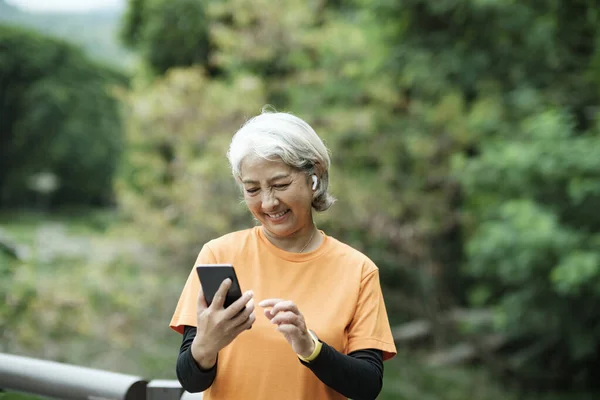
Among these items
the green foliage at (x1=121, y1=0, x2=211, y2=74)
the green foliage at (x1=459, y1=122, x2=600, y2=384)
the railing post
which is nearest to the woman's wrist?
the railing post

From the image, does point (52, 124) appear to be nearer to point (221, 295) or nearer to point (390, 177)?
point (390, 177)

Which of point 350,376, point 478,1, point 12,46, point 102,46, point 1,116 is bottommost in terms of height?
point 350,376

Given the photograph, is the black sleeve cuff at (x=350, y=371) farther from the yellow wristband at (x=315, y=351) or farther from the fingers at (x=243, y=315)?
the fingers at (x=243, y=315)

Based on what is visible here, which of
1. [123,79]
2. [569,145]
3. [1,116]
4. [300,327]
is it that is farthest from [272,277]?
[123,79]

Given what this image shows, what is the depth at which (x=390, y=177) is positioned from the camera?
23.6 ft

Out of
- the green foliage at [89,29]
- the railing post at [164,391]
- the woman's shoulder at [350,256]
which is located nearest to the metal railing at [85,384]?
the railing post at [164,391]

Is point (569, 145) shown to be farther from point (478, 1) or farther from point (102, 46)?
point (102, 46)

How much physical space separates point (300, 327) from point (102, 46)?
9.59 meters

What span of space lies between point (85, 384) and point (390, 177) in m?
5.86

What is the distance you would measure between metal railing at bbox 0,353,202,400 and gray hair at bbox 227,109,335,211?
0.60 metres

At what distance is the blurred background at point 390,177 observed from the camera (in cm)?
541

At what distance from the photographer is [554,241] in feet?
16.4

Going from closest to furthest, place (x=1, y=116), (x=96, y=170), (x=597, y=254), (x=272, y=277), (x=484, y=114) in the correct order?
1. (x=272, y=277)
2. (x=597, y=254)
3. (x=484, y=114)
4. (x=1, y=116)
5. (x=96, y=170)

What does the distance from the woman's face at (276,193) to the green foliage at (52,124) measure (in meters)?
8.05
